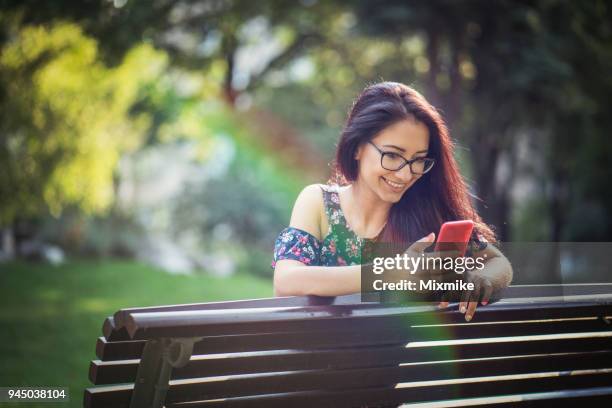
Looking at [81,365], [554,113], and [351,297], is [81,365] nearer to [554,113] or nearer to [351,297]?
[351,297]

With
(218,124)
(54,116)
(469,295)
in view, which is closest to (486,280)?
(469,295)

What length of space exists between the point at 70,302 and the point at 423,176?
9031 millimetres

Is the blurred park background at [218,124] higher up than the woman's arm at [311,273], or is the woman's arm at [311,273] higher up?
the blurred park background at [218,124]

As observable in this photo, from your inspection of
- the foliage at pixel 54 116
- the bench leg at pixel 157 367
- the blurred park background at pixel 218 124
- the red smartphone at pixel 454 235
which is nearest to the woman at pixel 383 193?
the red smartphone at pixel 454 235

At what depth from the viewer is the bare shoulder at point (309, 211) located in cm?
284

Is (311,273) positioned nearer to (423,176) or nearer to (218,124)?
(423,176)

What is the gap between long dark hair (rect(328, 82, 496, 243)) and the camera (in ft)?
8.94

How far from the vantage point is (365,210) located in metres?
2.94

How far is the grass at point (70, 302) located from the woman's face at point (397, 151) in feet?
12.3

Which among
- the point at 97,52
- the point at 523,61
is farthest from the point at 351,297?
the point at 523,61

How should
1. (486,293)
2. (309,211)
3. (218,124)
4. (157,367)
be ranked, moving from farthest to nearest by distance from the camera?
(218,124)
(309,211)
(486,293)
(157,367)

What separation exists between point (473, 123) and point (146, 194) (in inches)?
513

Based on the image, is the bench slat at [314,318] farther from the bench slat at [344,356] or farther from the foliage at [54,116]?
the foliage at [54,116]

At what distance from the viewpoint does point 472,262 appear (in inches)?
92.0
